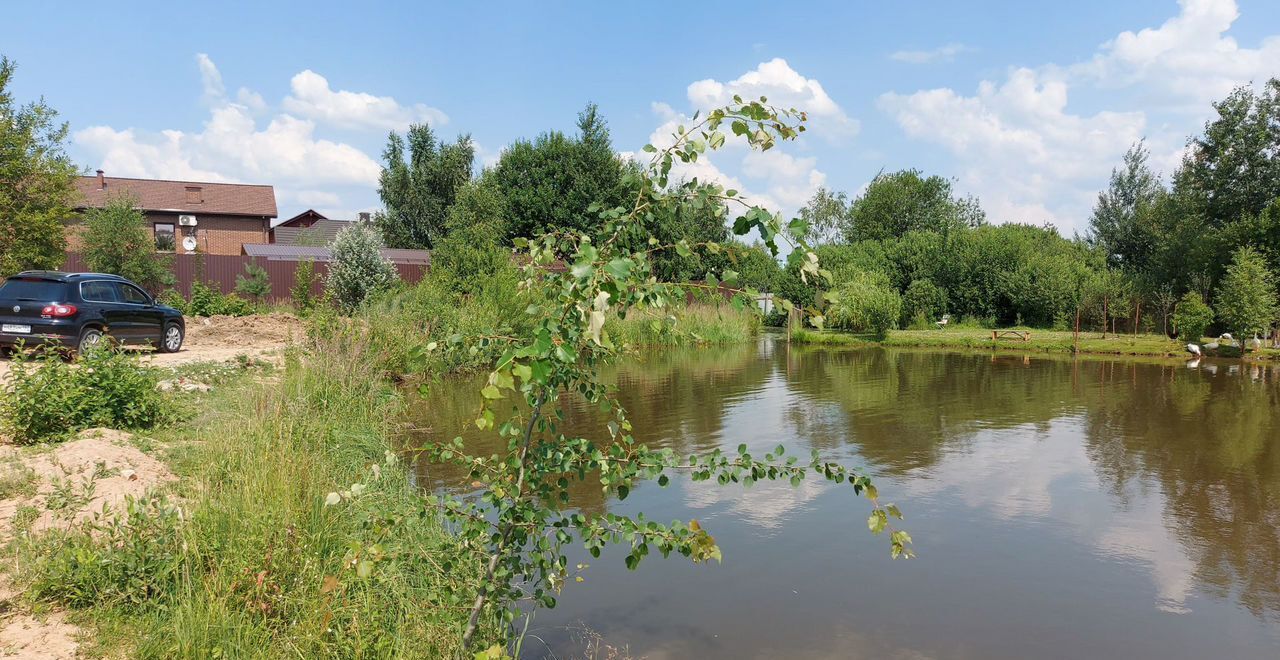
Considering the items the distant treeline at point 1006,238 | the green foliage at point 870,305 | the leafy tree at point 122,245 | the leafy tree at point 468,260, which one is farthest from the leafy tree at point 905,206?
the leafy tree at point 122,245

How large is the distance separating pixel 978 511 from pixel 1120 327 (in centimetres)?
2972

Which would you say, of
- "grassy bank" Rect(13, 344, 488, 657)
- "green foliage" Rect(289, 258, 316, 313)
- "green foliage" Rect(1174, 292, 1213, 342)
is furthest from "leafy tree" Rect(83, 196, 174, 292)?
"green foliage" Rect(1174, 292, 1213, 342)

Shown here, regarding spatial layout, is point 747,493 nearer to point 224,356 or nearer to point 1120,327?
point 224,356

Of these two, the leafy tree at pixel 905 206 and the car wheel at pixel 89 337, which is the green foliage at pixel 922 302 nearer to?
the leafy tree at pixel 905 206

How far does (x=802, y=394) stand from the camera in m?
15.9

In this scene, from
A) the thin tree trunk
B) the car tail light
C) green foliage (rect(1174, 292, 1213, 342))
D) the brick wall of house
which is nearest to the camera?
the thin tree trunk

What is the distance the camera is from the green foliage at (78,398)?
6602mm

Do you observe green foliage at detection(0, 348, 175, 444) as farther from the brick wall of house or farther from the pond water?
the brick wall of house

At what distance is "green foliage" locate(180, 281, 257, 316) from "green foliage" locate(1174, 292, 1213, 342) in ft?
102

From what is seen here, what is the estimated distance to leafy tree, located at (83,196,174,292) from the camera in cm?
2284

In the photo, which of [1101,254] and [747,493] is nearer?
[747,493]

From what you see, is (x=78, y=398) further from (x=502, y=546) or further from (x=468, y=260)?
(x=468, y=260)

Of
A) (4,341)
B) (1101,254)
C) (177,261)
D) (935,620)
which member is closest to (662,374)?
(4,341)

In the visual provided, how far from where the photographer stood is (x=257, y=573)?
13.0 ft
